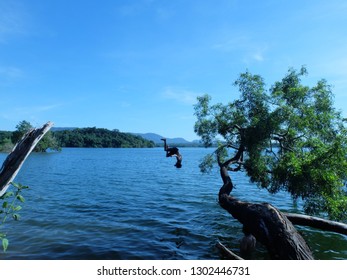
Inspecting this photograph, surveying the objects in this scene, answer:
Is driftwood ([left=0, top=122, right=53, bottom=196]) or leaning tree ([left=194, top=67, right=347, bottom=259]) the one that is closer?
driftwood ([left=0, top=122, right=53, bottom=196])

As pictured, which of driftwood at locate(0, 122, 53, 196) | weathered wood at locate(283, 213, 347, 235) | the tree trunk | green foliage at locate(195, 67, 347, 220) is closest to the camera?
driftwood at locate(0, 122, 53, 196)

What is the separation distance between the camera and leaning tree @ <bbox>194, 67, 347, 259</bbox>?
369 inches

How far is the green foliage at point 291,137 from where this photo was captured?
522 inches

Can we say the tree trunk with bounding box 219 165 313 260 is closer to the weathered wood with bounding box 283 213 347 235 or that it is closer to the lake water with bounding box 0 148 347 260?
the weathered wood with bounding box 283 213 347 235

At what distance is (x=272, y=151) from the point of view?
17.6 m

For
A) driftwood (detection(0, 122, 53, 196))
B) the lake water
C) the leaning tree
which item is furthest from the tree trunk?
driftwood (detection(0, 122, 53, 196))

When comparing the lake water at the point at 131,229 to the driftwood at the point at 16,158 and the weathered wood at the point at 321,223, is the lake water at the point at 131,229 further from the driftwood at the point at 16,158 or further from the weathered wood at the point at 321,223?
the driftwood at the point at 16,158

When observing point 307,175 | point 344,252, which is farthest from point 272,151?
point 344,252

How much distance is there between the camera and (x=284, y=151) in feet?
56.0

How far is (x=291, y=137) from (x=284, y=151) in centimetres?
106

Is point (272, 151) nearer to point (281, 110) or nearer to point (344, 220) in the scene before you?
point (281, 110)

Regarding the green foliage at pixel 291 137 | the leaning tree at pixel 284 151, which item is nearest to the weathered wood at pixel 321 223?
the leaning tree at pixel 284 151

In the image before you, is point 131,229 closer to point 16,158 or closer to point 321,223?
point 321,223

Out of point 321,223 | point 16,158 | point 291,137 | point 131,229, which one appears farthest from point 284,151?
point 16,158
